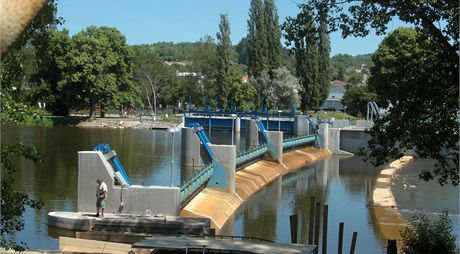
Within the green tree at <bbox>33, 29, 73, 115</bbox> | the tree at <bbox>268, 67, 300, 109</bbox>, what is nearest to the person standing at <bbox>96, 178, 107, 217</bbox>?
Result: the green tree at <bbox>33, 29, 73, 115</bbox>

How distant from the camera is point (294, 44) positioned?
41.4ft

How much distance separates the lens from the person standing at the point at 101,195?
2064 centimetres

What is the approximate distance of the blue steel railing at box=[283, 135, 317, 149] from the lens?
175 ft

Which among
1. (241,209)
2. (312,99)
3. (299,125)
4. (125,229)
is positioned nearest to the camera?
(125,229)

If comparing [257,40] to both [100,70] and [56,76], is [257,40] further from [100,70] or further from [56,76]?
[56,76]

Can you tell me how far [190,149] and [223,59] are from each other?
2080 inches

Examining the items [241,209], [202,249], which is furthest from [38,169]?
[202,249]

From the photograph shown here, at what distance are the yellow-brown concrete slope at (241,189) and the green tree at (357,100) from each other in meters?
35.9

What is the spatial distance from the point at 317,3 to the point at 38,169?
29807mm

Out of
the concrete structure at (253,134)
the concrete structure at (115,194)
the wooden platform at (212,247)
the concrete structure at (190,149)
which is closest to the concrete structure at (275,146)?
the concrete structure at (253,134)

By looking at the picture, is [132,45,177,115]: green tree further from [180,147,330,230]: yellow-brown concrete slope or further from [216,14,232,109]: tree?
[180,147,330,230]: yellow-brown concrete slope

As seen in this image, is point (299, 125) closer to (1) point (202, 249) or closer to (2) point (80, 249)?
(2) point (80, 249)


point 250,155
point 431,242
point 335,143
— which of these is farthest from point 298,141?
point 431,242

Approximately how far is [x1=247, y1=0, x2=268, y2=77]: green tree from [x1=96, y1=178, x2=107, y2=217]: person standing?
66512 mm
